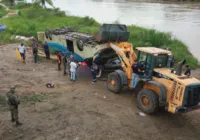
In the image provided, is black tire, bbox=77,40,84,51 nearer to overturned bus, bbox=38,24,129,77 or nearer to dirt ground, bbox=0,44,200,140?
overturned bus, bbox=38,24,129,77

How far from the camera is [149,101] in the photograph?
9602 millimetres

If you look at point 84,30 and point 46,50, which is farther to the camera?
point 84,30

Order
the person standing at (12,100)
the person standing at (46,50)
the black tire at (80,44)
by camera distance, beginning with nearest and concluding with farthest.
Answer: the person standing at (12,100) → the black tire at (80,44) → the person standing at (46,50)

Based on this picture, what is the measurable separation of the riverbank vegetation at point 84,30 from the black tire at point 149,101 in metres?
7.83

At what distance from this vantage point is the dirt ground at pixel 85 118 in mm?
8227

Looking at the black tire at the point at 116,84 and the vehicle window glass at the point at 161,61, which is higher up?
the vehicle window glass at the point at 161,61

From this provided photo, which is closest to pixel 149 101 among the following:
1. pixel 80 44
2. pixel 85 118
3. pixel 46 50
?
pixel 85 118

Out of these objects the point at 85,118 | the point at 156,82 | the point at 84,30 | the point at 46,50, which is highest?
the point at 84,30

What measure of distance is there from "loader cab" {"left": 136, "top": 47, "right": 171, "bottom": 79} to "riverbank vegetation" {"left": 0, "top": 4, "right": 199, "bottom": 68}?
7.22 metres

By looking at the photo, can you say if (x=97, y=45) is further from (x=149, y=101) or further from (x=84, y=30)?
(x=84, y=30)

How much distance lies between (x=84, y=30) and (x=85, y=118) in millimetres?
15293

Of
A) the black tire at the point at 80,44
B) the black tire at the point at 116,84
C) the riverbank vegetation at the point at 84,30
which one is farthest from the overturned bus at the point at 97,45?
the riverbank vegetation at the point at 84,30

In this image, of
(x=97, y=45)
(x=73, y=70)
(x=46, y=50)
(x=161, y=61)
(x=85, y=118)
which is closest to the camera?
(x=85, y=118)

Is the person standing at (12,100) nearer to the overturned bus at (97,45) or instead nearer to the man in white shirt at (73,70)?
the man in white shirt at (73,70)
